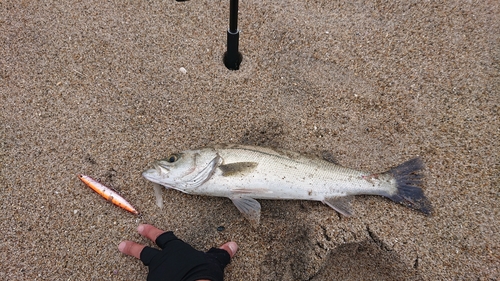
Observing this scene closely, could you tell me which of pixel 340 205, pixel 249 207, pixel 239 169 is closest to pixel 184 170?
pixel 239 169

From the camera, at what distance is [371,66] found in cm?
320

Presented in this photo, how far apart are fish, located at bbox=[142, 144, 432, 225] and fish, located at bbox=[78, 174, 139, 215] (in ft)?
1.07

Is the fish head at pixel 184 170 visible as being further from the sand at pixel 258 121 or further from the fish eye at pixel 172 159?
the sand at pixel 258 121

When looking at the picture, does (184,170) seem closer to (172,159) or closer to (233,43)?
(172,159)

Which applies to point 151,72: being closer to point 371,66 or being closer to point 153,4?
point 153,4

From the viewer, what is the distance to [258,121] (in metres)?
3.00

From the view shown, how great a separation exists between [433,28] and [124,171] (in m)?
3.73

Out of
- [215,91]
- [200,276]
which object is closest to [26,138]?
[215,91]

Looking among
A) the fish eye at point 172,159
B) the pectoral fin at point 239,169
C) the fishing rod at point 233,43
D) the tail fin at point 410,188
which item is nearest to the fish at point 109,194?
the fish eye at point 172,159

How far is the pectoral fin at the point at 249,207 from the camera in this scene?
2578 millimetres

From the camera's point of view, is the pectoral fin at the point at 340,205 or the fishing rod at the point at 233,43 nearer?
the fishing rod at the point at 233,43

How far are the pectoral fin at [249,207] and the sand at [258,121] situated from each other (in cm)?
15

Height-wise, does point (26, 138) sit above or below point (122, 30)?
below

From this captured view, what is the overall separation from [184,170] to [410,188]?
2.05 meters
